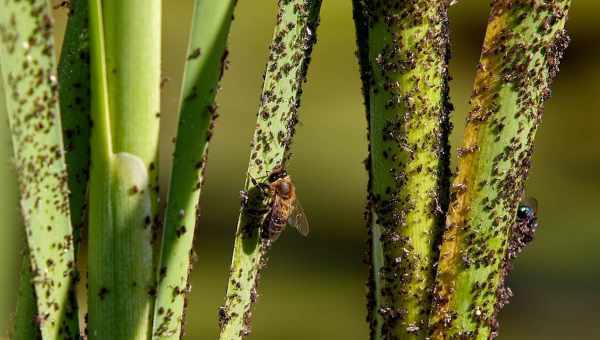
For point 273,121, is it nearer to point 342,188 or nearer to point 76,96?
point 76,96

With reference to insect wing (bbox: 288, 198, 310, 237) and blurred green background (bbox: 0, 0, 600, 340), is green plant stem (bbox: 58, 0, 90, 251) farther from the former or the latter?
blurred green background (bbox: 0, 0, 600, 340)

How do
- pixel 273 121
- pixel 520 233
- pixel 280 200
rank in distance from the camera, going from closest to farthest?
pixel 273 121
pixel 520 233
pixel 280 200

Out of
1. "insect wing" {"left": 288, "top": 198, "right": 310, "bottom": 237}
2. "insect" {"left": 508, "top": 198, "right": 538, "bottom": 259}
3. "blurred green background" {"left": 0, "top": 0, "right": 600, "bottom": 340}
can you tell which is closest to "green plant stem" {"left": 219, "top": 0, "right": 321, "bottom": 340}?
"insect" {"left": 508, "top": 198, "right": 538, "bottom": 259}

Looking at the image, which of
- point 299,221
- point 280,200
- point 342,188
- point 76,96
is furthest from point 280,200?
point 342,188

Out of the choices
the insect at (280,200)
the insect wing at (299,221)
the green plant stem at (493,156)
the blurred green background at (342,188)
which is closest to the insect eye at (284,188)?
the insect at (280,200)

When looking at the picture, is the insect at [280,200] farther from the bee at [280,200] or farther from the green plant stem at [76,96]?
the green plant stem at [76,96]

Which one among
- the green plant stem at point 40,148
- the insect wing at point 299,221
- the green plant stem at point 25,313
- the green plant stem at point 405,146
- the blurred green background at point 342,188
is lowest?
the green plant stem at point 25,313

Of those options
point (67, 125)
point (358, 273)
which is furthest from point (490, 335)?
point (358, 273)
